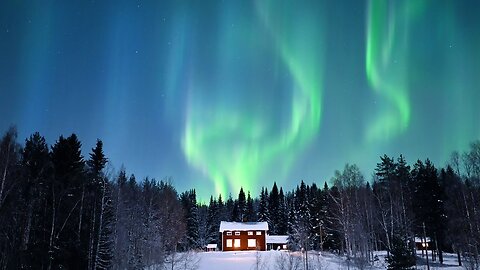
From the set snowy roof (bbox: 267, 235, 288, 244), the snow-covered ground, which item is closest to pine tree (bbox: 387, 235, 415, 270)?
the snow-covered ground

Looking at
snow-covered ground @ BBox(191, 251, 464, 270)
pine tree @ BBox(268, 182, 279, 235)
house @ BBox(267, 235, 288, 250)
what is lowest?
snow-covered ground @ BBox(191, 251, 464, 270)

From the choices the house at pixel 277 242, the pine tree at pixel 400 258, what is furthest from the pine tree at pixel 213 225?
the pine tree at pixel 400 258

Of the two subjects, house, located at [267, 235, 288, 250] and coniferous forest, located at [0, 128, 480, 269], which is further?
house, located at [267, 235, 288, 250]

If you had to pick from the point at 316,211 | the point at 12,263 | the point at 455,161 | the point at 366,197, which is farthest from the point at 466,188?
the point at 12,263

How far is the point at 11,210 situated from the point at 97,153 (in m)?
13.6

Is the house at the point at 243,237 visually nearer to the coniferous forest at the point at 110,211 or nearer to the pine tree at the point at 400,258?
the coniferous forest at the point at 110,211

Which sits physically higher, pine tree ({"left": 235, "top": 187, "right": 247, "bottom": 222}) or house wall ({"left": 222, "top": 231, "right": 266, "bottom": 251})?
pine tree ({"left": 235, "top": 187, "right": 247, "bottom": 222})

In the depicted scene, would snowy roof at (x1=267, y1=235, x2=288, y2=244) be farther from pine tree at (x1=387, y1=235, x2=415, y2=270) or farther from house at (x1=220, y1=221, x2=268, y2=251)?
pine tree at (x1=387, y1=235, x2=415, y2=270)

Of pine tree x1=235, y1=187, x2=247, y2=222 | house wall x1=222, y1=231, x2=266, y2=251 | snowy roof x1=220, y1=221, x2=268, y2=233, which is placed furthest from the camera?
pine tree x1=235, y1=187, x2=247, y2=222

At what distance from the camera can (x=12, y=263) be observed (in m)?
→ 31.0

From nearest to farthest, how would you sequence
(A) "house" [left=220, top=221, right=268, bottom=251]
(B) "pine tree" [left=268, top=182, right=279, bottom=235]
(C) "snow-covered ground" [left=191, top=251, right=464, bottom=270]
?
(C) "snow-covered ground" [left=191, top=251, right=464, bottom=270], (A) "house" [left=220, top=221, right=268, bottom=251], (B) "pine tree" [left=268, top=182, right=279, bottom=235]

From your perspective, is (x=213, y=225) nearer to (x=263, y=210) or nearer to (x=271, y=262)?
(x=263, y=210)

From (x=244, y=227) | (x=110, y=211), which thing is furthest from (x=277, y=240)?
(x=110, y=211)

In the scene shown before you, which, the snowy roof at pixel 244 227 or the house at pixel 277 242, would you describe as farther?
the house at pixel 277 242
